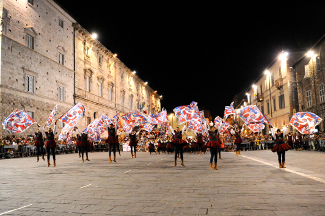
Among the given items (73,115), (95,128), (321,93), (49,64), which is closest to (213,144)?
A: (73,115)

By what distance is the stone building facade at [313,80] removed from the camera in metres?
30.7

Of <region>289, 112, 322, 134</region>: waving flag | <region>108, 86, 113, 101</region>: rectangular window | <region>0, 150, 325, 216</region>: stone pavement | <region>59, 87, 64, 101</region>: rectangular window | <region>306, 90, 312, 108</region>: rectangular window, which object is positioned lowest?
<region>0, 150, 325, 216</region>: stone pavement

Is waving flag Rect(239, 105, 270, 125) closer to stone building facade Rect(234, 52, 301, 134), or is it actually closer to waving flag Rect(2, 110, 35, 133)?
waving flag Rect(2, 110, 35, 133)

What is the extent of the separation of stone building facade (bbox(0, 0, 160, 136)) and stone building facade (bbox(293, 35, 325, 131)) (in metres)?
29.7

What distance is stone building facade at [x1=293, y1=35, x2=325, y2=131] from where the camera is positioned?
30673 mm

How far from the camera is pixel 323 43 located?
30.0m

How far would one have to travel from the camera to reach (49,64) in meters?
32.9

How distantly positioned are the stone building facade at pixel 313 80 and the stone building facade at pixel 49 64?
29.7 metres

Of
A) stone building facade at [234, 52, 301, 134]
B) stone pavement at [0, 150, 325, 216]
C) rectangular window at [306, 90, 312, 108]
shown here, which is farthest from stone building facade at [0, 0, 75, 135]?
rectangular window at [306, 90, 312, 108]

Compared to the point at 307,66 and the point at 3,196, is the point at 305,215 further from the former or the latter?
the point at 307,66

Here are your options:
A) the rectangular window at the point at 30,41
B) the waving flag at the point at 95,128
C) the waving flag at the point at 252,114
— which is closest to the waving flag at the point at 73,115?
the waving flag at the point at 252,114

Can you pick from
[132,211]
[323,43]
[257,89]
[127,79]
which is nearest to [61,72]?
[127,79]

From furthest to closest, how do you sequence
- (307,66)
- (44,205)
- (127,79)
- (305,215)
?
(127,79), (307,66), (44,205), (305,215)

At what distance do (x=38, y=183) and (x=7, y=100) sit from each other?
772 inches
